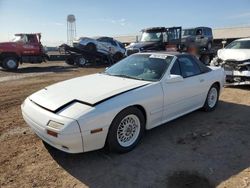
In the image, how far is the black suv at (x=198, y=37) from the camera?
61.4 feet

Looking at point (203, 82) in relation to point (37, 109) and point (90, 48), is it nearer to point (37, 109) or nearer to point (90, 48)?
point (37, 109)

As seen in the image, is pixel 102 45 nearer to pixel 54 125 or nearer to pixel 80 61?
pixel 80 61

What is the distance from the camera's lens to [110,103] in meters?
3.95

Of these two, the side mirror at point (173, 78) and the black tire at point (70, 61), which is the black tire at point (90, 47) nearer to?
the black tire at point (70, 61)

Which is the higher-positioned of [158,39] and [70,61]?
[158,39]

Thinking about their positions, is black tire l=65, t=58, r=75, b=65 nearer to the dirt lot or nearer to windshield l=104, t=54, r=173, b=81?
the dirt lot

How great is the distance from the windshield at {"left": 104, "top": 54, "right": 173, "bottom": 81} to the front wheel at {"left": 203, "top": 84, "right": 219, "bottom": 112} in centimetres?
156

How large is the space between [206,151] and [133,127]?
1.18m

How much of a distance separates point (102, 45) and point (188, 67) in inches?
621

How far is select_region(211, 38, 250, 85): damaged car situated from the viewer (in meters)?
8.94

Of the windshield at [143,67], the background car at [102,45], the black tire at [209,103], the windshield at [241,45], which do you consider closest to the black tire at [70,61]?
the background car at [102,45]

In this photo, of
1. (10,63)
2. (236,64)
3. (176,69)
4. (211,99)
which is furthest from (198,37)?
(176,69)

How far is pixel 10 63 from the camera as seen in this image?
1780 cm

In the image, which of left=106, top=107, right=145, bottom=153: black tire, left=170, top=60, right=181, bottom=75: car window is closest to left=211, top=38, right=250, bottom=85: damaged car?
left=170, top=60, right=181, bottom=75: car window
